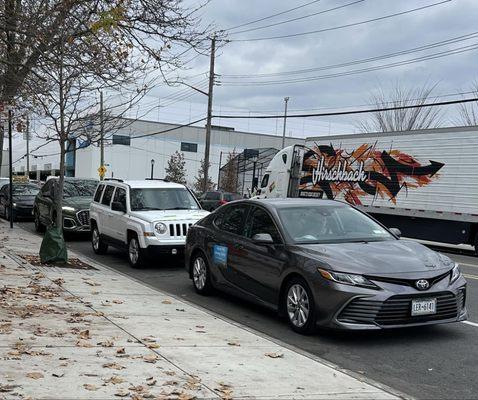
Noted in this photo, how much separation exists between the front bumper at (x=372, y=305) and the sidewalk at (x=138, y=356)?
72 centimetres

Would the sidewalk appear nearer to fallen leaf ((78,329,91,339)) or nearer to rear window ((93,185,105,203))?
fallen leaf ((78,329,91,339))

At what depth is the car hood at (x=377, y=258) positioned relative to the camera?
241 inches

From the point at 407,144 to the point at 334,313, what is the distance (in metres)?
13.8

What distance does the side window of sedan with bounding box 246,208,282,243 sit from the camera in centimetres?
730

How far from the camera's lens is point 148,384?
14.3 feet

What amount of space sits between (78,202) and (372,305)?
488 inches

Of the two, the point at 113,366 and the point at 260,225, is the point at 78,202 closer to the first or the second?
the point at 260,225

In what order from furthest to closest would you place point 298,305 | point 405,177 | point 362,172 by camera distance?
1. point 362,172
2. point 405,177
3. point 298,305

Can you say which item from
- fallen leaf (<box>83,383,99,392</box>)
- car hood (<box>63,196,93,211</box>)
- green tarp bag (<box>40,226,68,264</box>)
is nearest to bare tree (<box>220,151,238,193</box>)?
car hood (<box>63,196,93,211</box>)

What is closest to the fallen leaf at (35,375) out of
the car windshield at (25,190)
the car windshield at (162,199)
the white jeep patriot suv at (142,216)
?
the white jeep patriot suv at (142,216)

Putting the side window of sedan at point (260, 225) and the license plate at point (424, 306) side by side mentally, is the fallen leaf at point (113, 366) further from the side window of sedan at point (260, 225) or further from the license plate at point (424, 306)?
the license plate at point (424, 306)

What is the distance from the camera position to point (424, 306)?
6.08m

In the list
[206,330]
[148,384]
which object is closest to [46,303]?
[206,330]

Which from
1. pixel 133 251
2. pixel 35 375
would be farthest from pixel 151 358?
pixel 133 251
